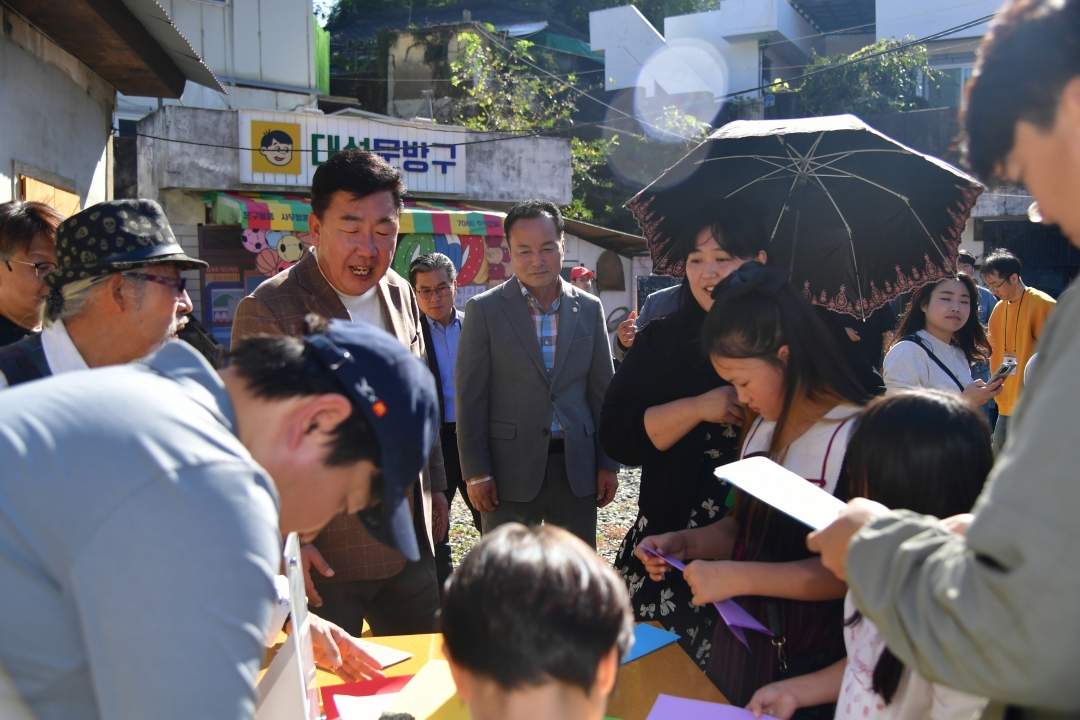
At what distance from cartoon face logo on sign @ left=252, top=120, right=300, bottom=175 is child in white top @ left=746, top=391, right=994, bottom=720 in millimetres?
11758

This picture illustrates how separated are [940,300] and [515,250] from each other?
8.22 ft

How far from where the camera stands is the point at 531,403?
3693mm

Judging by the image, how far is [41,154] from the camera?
18.8 feet

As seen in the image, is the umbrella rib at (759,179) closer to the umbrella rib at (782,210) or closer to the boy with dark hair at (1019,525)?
the umbrella rib at (782,210)

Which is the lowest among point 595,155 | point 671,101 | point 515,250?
point 515,250

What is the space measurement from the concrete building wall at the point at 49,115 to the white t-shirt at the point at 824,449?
496 centimetres

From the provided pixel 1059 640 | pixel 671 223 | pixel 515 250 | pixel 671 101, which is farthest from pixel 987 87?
pixel 671 101

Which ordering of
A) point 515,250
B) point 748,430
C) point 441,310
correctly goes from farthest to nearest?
point 441,310
point 515,250
point 748,430

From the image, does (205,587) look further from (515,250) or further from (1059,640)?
(515,250)

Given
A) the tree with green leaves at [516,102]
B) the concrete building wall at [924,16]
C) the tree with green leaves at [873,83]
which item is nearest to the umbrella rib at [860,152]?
the tree with green leaves at [516,102]

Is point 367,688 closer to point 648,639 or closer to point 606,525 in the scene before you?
point 648,639

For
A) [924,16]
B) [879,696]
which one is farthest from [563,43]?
[879,696]

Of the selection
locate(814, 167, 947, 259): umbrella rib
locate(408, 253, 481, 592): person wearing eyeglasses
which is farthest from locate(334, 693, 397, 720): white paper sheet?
locate(408, 253, 481, 592): person wearing eyeglasses

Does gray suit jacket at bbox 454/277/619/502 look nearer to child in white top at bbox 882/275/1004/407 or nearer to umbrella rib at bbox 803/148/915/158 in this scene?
umbrella rib at bbox 803/148/915/158
